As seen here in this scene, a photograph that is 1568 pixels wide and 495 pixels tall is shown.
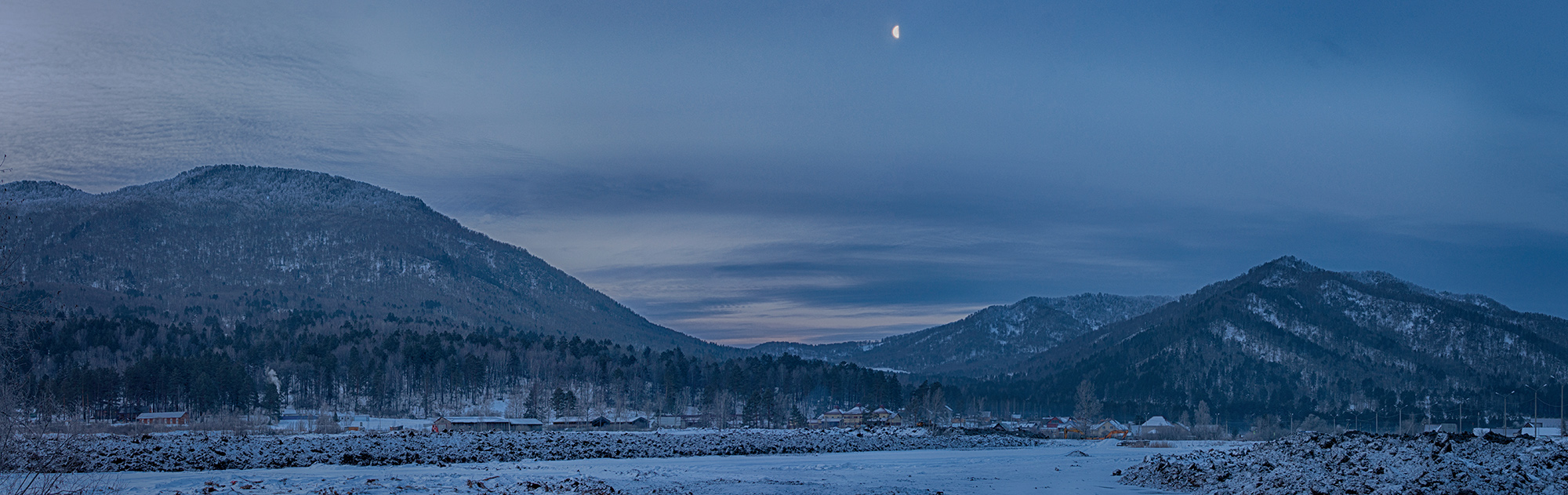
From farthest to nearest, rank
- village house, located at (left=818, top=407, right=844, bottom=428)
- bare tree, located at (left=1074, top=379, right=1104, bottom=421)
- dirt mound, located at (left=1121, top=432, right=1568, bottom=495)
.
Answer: bare tree, located at (left=1074, top=379, right=1104, bottom=421) → village house, located at (left=818, top=407, right=844, bottom=428) → dirt mound, located at (left=1121, top=432, right=1568, bottom=495)

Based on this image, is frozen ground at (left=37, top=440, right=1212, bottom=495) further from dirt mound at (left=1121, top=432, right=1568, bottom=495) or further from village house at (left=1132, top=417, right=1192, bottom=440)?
village house at (left=1132, top=417, right=1192, bottom=440)

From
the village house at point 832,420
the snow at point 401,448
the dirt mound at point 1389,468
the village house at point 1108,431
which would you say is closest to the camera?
the dirt mound at point 1389,468

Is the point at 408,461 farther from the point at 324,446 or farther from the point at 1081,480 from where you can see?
the point at 1081,480

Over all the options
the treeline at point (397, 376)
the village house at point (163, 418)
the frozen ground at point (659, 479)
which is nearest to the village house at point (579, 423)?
the treeline at point (397, 376)

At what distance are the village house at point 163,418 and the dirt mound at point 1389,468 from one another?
97.1 m

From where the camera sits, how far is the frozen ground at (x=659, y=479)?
29812 millimetres

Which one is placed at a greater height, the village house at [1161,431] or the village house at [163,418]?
the village house at [163,418]

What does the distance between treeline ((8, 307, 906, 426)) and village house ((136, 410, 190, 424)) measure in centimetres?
502

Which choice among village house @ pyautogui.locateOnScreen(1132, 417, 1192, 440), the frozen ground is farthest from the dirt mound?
village house @ pyautogui.locateOnScreen(1132, 417, 1192, 440)

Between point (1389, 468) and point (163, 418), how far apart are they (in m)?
108

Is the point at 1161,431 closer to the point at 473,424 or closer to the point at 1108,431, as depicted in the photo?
the point at 1108,431

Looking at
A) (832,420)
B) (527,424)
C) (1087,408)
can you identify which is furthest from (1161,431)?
(527,424)

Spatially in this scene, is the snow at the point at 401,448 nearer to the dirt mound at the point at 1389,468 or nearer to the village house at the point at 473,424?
the village house at the point at 473,424

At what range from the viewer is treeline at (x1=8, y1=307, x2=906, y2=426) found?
11025 centimetres
